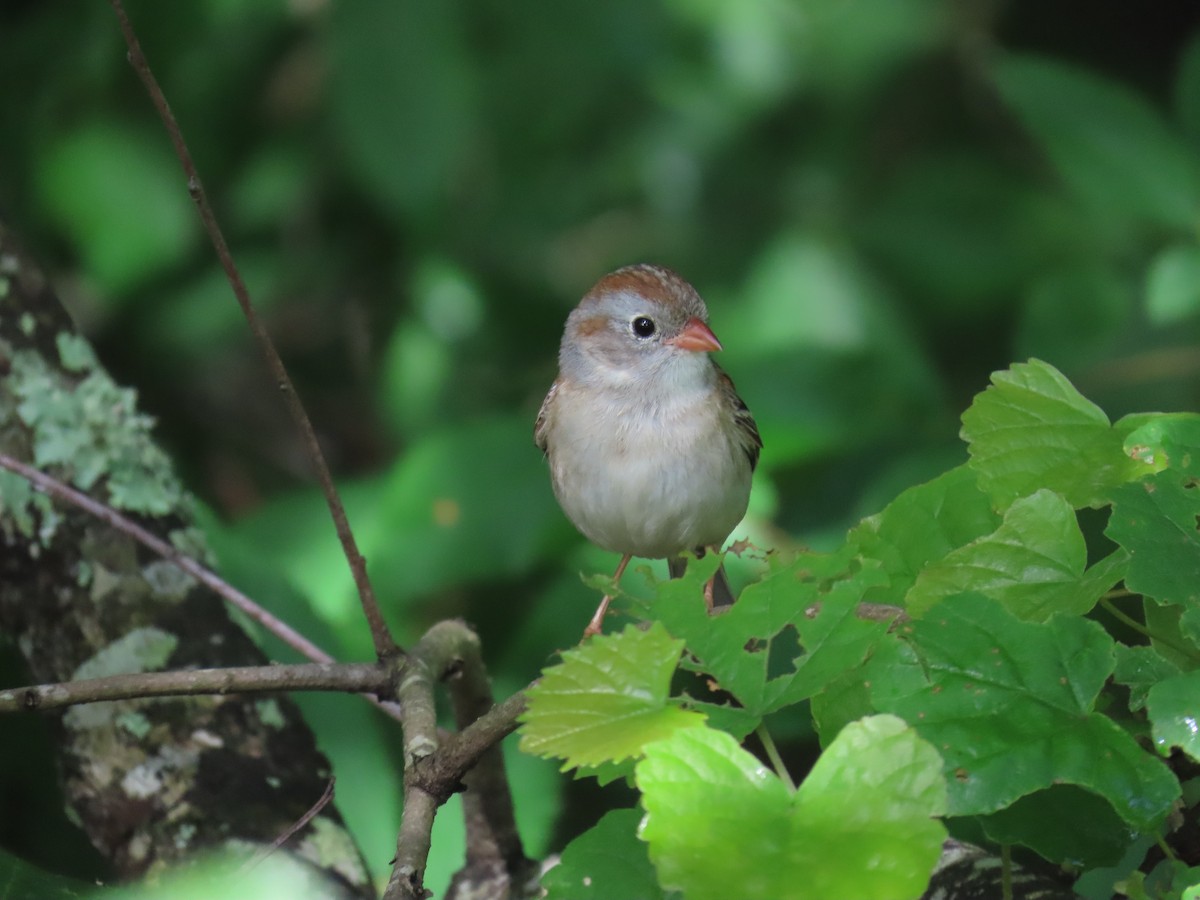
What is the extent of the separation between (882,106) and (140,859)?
14.9 ft

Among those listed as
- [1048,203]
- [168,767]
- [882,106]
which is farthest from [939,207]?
[168,767]

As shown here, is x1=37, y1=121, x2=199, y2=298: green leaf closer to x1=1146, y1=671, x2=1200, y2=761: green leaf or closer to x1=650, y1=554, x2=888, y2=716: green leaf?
x1=650, y1=554, x2=888, y2=716: green leaf

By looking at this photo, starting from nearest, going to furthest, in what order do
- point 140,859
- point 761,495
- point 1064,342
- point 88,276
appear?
point 140,859 < point 761,495 < point 1064,342 < point 88,276

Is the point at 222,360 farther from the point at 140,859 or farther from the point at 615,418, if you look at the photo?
the point at 140,859

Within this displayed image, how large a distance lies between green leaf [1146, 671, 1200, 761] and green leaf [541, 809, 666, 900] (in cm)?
48

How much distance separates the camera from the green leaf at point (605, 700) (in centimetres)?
115

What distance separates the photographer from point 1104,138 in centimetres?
334

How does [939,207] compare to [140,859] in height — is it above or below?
above

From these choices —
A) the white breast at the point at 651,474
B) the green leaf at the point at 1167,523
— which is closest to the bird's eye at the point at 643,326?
the white breast at the point at 651,474

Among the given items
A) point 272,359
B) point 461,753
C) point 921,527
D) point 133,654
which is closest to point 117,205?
point 133,654

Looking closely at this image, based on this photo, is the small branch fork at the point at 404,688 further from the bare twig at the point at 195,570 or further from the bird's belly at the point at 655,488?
the bird's belly at the point at 655,488

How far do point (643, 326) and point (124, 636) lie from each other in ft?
4.76

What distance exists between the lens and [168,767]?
2.18 m

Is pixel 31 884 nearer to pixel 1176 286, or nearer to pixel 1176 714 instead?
pixel 1176 714
